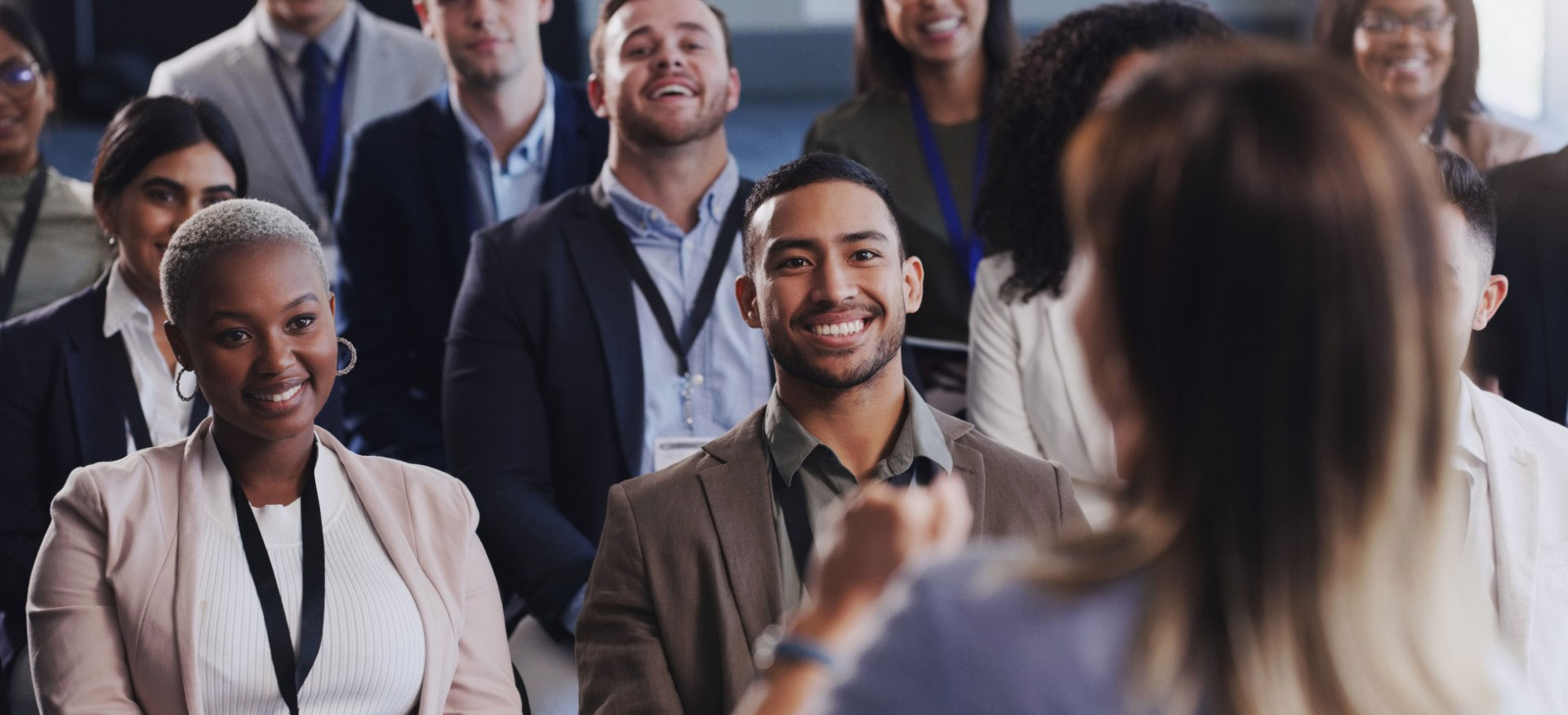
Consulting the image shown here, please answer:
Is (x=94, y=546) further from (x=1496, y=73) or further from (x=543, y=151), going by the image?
(x=1496, y=73)

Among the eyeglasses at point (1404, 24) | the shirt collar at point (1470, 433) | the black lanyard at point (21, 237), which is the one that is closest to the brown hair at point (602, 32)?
the black lanyard at point (21, 237)

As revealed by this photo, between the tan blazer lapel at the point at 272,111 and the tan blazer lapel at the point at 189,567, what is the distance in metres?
1.66

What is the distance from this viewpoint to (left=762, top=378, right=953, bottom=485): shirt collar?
6.77 feet

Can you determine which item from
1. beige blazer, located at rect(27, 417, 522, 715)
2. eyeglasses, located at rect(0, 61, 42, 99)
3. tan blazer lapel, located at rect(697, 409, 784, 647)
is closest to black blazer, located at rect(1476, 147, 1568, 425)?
tan blazer lapel, located at rect(697, 409, 784, 647)

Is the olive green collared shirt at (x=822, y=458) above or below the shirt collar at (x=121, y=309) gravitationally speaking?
below

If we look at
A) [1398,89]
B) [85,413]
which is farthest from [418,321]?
[1398,89]

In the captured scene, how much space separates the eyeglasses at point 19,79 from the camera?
134 inches

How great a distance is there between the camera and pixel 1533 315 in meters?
2.92

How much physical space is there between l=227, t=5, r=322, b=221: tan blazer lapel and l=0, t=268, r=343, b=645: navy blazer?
0.97 metres

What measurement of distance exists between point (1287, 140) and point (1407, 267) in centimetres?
10

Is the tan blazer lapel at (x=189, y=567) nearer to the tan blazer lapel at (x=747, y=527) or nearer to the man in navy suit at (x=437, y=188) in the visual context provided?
the tan blazer lapel at (x=747, y=527)

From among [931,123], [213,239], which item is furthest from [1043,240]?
[213,239]

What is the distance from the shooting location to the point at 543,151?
3.41m

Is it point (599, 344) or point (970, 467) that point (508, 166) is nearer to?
point (599, 344)
